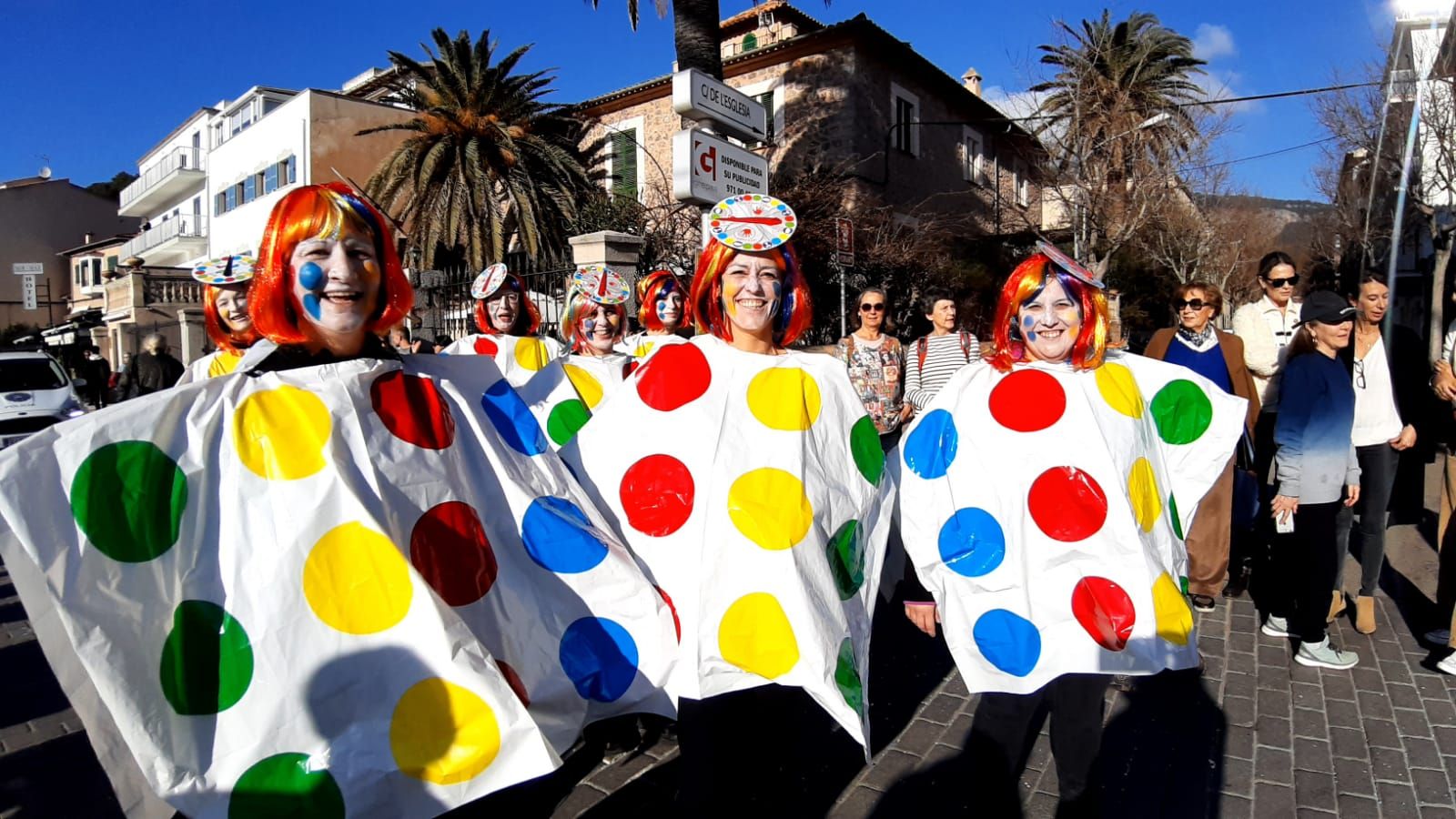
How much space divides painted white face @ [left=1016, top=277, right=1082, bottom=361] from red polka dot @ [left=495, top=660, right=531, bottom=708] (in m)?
1.66

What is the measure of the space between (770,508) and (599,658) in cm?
56

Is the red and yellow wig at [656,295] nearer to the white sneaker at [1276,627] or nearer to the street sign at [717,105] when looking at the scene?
the street sign at [717,105]

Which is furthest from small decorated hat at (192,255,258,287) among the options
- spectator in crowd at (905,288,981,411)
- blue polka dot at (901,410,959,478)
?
spectator in crowd at (905,288,981,411)

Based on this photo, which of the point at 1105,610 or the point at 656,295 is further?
the point at 656,295

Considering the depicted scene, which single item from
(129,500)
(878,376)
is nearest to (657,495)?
(129,500)

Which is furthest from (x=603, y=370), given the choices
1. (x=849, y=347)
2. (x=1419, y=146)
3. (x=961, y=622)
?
(x=1419, y=146)

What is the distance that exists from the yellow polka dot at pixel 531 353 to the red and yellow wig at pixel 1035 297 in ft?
8.91

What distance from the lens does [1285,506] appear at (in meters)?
3.91

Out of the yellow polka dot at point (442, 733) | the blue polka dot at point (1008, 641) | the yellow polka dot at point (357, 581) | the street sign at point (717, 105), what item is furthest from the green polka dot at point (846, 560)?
the street sign at point (717, 105)

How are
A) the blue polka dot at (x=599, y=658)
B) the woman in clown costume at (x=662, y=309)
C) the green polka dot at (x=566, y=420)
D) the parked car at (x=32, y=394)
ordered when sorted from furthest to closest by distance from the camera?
the parked car at (x=32, y=394) → the woman in clown costume at (x=662, y=309) → the green polka dot at (x=566, y=420) → the blue polka dot at (x=599, y=658)

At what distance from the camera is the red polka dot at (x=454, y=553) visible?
6.32ft

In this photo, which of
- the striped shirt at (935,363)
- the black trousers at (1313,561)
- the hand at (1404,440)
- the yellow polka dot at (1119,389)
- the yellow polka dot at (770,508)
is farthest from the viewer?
the striped shirt at (935,363)

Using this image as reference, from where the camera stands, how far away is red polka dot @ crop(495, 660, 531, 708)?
1.97m

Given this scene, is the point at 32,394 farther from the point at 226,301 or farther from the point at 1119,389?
the point at 1119,389
